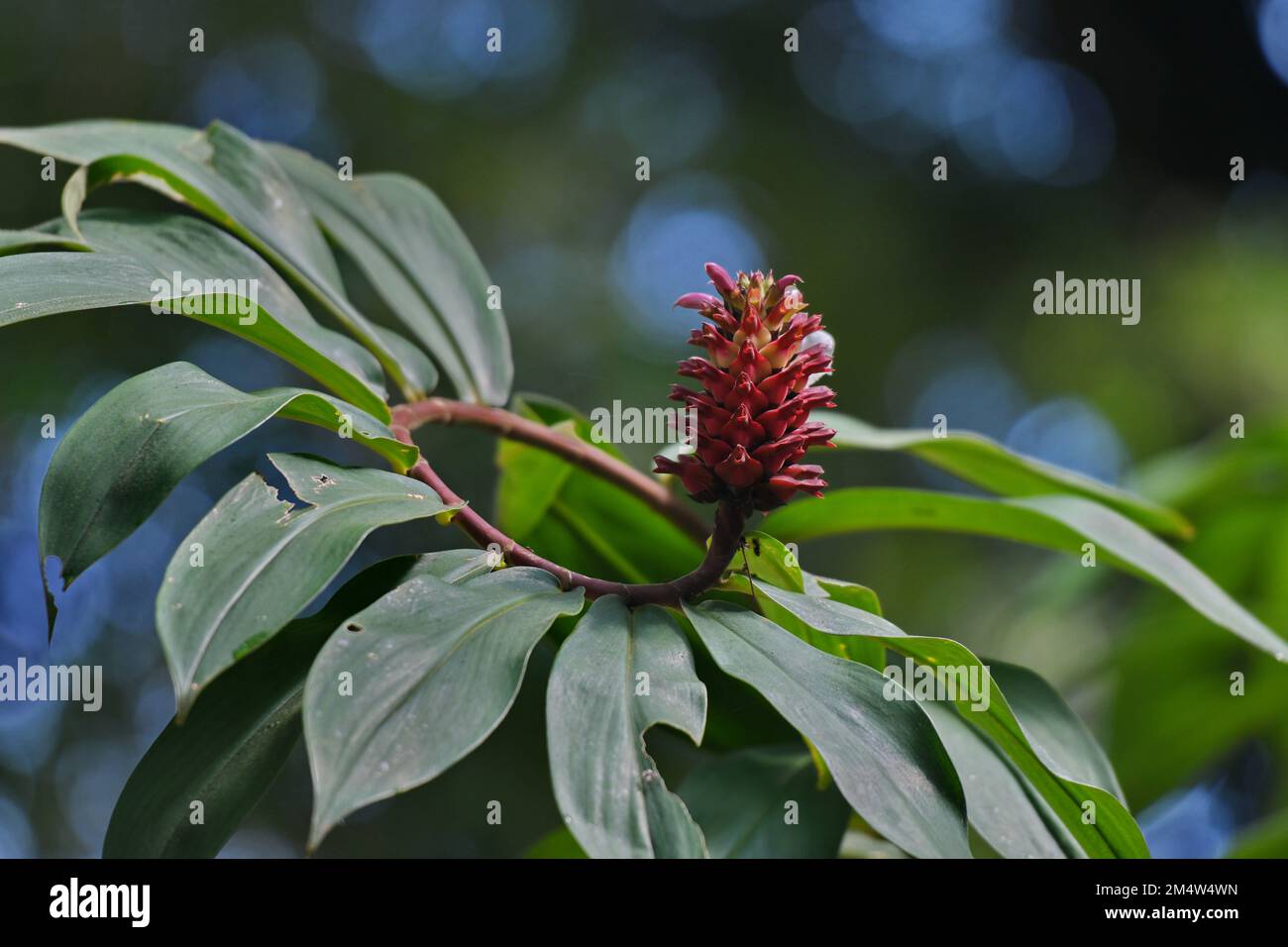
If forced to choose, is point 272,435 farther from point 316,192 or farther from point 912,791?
point 912,791

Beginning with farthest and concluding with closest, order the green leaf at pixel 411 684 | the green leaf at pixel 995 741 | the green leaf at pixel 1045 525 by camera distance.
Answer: the green leaf at pixel 1045 525 → the green leaf at pixel 995 741 → the green leaf at pixel 411 684

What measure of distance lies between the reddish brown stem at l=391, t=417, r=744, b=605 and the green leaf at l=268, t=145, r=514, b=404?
1.03 feet

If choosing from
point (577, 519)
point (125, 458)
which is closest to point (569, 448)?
point (577, 519)

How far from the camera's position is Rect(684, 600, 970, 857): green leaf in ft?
1.54

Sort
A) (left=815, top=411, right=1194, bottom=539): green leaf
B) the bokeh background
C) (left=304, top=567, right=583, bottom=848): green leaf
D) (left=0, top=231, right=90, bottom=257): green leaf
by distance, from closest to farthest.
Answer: (left=304, top=567, right=583, bottom=848): green leaf
(left=0, top=231, right=90, bottom=257): green leaf
(left=815, top=411, right=1194, bottom=539): green leaf
the bokeh background

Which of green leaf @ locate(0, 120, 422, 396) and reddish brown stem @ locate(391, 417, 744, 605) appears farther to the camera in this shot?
green leaf @ locate(0, 120, 422, 396)

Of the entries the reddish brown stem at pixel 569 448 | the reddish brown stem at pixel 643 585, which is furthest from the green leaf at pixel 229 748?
the reddish brown stem at pixel 569 448

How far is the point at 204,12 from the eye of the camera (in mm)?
2539

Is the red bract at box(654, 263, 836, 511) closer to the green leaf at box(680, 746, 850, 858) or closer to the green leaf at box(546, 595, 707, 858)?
the green leaf at box(546, 595, 707, 858)

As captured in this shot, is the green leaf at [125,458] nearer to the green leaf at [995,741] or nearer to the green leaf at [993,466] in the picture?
the green leaf at [995,741]

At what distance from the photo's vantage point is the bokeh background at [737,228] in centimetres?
218

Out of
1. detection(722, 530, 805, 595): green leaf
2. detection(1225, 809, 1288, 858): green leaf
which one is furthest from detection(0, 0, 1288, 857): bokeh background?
detection(722, 530, 805, 595): green leaf

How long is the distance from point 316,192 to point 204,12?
79.1 inches

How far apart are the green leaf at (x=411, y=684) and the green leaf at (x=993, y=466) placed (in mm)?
448
